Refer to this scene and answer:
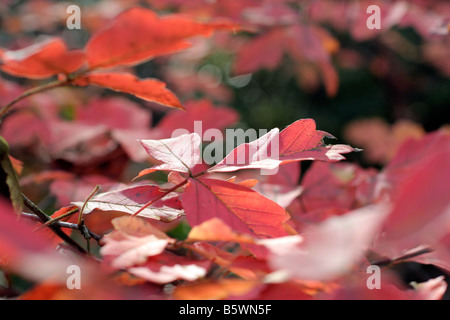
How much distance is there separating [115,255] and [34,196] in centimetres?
77

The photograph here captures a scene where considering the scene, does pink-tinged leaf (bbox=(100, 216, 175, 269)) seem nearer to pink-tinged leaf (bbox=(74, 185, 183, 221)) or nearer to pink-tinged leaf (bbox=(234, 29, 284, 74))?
pink-tinged leaf (bbox=(74, 185, 183, 221))

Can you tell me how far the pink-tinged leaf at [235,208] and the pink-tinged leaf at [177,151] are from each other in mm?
20

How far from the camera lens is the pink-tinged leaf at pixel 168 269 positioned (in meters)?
0.27

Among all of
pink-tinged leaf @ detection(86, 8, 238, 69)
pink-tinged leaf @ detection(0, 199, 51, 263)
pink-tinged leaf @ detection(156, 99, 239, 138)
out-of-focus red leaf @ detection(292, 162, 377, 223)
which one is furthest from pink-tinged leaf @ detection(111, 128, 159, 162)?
pink-tinged leaf @ detection(0, 199, 51, 263)

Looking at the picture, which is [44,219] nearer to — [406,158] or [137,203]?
[137,203]

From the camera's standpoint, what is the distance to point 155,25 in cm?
31

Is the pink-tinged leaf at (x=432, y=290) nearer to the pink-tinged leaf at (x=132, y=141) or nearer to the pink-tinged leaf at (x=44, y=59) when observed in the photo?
the pink-tinged leaf at (x=44, y=59)

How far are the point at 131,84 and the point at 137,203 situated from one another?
0.11 meters

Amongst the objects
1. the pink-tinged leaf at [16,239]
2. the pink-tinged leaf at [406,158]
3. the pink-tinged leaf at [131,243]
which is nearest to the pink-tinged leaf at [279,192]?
the pink-tinged leaf at [406,158]

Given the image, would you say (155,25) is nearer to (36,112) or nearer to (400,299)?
(400,299)

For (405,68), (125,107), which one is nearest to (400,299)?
(125,107)

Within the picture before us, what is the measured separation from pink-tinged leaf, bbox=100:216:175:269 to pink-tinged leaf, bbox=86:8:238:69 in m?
0.13

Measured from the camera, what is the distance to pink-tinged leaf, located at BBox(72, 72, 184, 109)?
35 cm

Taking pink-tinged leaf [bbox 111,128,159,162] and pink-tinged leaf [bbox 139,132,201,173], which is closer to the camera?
pink-tinged leaf [bbox 139,132,201,173]
